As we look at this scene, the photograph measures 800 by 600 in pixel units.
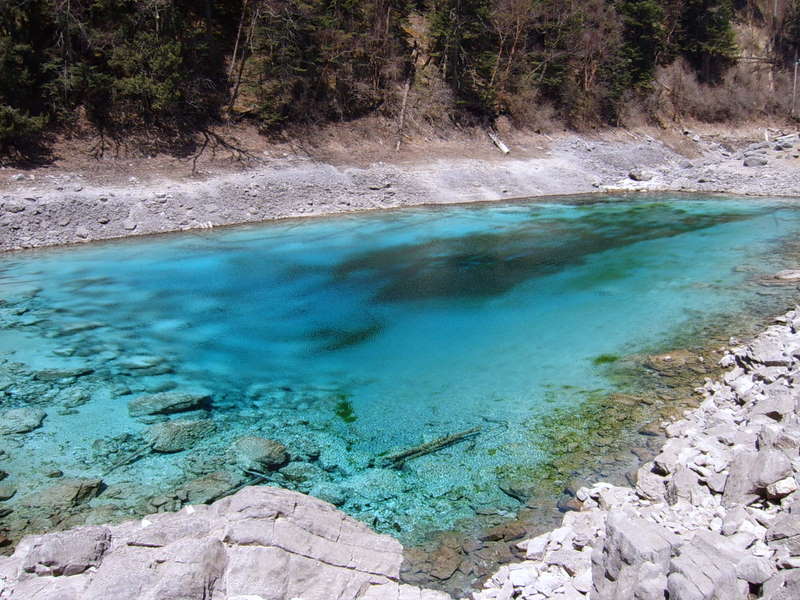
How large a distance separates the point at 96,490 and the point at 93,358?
3954 millimetres

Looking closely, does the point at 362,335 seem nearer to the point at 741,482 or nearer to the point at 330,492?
the point at 330,492

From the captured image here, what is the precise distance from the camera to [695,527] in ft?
14.5

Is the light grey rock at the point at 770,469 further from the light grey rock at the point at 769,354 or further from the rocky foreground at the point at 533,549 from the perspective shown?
the light grey rock at the point at 769,354

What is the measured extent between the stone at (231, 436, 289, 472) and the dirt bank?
44.9ft

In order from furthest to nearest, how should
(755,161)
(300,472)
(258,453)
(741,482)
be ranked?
(755,161), (258,453), (300,472), (741,482)

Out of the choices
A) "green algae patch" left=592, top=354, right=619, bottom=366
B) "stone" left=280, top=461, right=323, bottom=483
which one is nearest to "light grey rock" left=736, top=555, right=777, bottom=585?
"stone" left=280, top=461, right=323, bottom=483

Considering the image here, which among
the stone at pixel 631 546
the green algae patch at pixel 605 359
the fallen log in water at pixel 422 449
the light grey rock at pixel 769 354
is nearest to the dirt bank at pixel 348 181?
the green algae patch at pixel 605 359

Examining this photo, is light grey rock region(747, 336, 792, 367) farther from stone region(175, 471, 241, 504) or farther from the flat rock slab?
stone region(175, 471, 241, 504)

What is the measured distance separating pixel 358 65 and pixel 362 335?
881 inches

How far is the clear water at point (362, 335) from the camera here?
6273 millimetres

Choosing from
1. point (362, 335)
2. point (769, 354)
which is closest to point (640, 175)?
point (362, 335)

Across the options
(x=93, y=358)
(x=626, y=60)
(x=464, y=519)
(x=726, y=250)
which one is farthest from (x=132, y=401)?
(x=626, y=60)

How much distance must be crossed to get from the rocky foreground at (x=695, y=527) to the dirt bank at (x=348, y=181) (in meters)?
16.9

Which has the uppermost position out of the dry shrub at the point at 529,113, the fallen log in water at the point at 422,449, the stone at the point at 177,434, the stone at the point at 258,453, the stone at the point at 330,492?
the dry shrub at the point at 529,113
